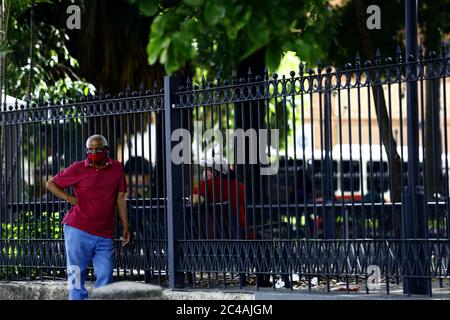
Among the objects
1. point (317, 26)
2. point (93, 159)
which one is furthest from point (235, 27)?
point (93, 159)

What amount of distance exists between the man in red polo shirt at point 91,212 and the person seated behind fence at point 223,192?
2.68ft

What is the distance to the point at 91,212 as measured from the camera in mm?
11500

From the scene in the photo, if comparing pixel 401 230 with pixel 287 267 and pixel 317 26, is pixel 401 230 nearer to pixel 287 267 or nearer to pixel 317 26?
pixel 287 267

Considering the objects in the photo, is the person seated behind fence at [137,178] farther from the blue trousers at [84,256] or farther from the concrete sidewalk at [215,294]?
the concrete sidewalk at [215,294]

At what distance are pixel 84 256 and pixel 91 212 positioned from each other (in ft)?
1.49

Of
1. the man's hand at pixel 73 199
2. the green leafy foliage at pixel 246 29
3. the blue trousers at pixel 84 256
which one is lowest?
the blue trousers at pixel 84 256

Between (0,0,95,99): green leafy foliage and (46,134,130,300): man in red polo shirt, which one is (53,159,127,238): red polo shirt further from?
(0,0,95,99): green leafy foliage

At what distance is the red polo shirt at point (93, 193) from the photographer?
11.5 metres

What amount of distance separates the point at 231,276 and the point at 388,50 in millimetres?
10706

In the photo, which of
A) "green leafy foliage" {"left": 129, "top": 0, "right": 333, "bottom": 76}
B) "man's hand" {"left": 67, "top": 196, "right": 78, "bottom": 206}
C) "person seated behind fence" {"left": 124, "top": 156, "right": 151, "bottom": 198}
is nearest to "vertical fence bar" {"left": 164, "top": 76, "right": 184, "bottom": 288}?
"person seated behind fence" {"left": 124, "top": 156, "right": 151, "bottom": 198}

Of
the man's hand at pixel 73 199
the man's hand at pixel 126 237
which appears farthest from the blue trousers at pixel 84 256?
the man's hand at pixel 126 237

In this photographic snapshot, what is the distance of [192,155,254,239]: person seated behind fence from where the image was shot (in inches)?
450

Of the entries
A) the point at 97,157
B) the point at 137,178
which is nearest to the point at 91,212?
the point at 97,157

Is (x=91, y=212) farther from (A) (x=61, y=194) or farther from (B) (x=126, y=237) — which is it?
(B) (x=126, y=237)
